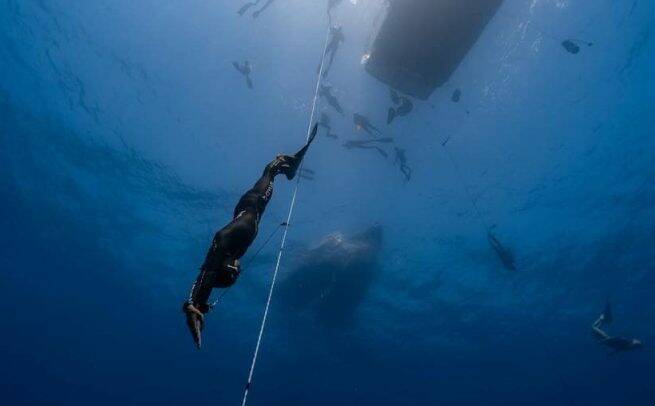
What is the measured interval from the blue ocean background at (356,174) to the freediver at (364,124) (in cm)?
38

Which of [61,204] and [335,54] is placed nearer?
[335,54]

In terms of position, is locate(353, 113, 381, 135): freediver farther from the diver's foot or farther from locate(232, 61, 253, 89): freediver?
the diver's foot

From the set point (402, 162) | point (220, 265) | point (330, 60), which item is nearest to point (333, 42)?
point (330, 60)

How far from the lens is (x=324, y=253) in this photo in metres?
23.5

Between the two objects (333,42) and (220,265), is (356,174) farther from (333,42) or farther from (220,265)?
(220,265)

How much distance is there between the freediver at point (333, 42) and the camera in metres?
11.9

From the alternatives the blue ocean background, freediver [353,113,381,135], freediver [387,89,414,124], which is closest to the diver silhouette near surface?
the blue ocean background

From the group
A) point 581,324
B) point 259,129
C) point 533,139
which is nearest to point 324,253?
point 259,129

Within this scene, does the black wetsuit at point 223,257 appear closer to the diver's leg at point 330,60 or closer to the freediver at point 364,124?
the diver's leg at point 330,60

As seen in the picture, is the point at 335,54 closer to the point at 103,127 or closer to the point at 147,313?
the point at 103,127

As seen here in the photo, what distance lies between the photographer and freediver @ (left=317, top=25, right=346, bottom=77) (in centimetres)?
1186

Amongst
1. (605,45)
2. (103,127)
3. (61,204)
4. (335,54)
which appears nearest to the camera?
(605,45)

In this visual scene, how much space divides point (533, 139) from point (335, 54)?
8020 millimetres

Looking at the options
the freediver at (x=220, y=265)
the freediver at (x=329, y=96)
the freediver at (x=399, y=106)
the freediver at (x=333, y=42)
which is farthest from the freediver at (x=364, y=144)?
the freediver at (x=220, y=265)
